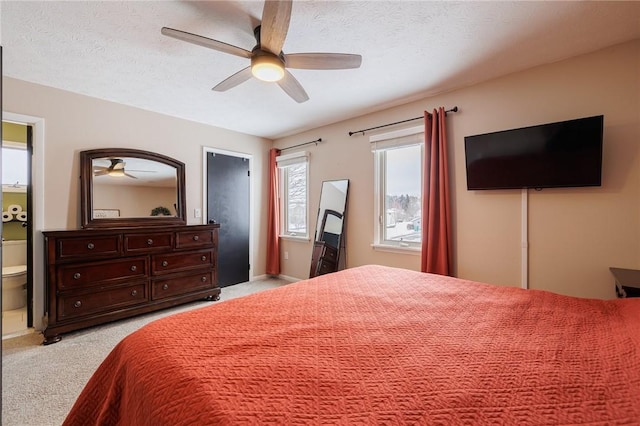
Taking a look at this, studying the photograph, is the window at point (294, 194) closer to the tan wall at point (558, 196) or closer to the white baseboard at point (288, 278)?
the white baseboard at point (288, 278)

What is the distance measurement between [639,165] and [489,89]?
4.22 ft

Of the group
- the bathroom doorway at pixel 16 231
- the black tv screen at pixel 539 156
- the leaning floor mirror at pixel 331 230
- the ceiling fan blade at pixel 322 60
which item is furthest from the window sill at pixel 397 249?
the bathroom doorway at pixel 16 231

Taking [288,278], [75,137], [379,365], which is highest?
[75,137]

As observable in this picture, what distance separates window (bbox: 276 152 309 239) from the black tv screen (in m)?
2.49

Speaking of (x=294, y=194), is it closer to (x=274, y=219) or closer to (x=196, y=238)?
(x=274, y=219)

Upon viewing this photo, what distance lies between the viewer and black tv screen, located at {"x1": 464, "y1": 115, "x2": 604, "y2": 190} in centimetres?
212

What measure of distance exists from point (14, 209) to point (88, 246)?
2369 millimetres

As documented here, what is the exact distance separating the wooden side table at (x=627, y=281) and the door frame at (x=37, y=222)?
4.81m

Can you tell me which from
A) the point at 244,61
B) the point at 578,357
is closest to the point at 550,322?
the point at 578,357

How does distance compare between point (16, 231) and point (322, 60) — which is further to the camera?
point (16, 231)

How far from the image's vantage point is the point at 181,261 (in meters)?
3.41

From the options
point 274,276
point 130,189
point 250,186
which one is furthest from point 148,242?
point 274,276

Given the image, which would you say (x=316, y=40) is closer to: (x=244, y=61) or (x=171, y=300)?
(x=244, y=61)

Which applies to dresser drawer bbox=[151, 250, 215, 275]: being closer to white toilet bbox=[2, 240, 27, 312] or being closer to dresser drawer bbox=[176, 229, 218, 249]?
dresser drawer bbox=[176, 229, 218, 249]
